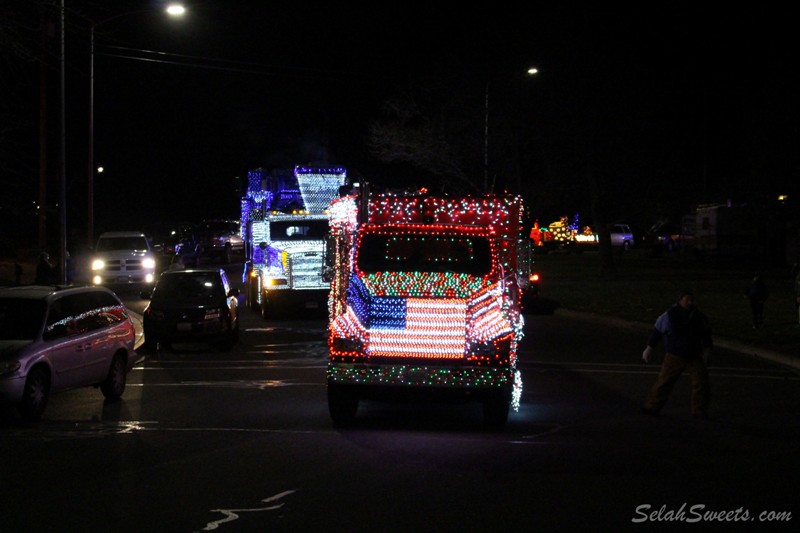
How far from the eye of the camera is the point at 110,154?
6925 cm

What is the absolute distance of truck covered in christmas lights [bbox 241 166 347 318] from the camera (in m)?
26.8

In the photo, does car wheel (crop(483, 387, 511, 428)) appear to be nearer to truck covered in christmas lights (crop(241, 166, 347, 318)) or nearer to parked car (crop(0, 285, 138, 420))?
parked car (crop(0, 285, 138, 420))

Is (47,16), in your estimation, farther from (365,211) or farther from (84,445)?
(84,445)

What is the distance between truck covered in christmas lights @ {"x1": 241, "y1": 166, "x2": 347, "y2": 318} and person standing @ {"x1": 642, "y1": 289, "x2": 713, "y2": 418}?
1353 centimetres

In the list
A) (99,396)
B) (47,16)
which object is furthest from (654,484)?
(47,16)

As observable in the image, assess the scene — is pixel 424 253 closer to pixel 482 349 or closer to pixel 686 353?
pixel 482 349

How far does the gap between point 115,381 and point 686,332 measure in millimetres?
7741

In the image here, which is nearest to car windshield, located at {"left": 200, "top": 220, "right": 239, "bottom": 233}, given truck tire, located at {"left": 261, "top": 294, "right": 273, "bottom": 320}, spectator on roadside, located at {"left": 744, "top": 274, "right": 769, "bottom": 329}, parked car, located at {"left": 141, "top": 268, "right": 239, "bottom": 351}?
truck tire, located at {"left": 261, "top": 294, "right": 273, "bottom": 320}

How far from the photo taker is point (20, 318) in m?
13.2

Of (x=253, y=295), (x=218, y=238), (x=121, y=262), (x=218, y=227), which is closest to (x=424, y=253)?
(x=253, y=295)

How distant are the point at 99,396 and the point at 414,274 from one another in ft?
17.5

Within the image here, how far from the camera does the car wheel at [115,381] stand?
47.1 feet

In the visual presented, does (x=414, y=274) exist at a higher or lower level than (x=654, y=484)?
higher

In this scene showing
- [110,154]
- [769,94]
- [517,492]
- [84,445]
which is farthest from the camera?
[110,154]
